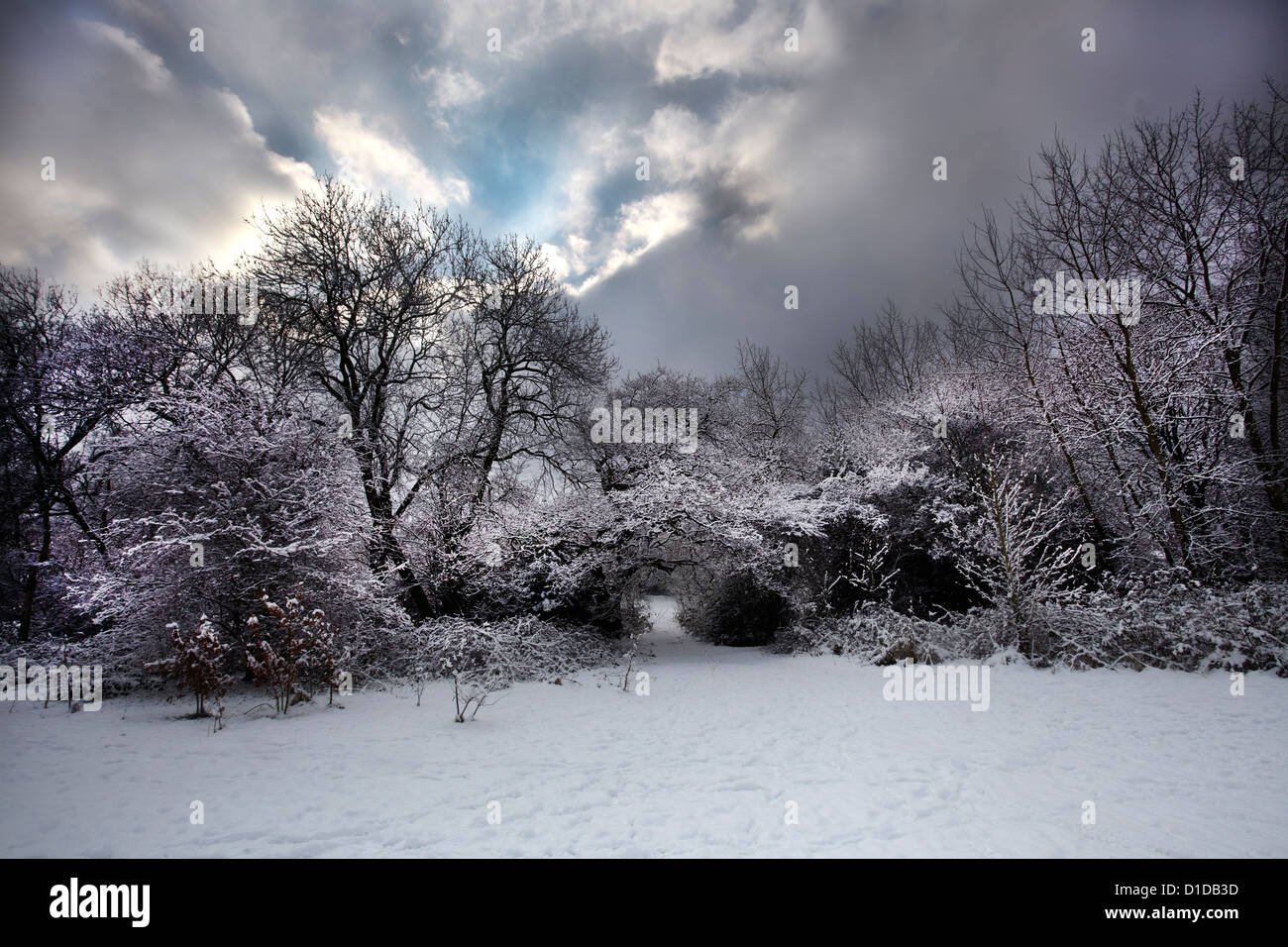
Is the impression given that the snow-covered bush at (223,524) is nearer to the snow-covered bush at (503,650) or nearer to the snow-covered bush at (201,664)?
the snow-covered bush at (201,664)

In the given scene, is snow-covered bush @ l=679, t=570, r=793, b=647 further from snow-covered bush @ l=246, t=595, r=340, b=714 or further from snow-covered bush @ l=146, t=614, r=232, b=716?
snow-covered bush @ l=146, t=614, r=232, b=716

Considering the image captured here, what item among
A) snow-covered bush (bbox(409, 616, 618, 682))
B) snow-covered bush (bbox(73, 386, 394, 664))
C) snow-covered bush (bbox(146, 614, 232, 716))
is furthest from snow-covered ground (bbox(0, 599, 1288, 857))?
snow-covered bush (bbox(409, 616, 618, 682))

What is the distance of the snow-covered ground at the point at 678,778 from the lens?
3518 millimetres

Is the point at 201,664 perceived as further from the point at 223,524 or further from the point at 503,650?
the point at 503,650

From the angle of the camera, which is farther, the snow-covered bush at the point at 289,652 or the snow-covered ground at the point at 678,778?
the snow-covered bush at the point at 289,652

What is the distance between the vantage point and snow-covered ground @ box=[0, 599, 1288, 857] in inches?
138

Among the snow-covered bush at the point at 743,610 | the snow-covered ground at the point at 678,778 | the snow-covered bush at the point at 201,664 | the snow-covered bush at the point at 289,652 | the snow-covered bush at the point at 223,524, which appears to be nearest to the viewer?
the snow-covered ground at the point at 678,778

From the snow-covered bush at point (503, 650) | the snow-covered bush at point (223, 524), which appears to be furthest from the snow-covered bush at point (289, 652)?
the snow-covered bush at point (503, 650)

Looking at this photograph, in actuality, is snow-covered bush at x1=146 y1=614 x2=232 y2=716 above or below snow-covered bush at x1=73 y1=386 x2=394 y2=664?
below

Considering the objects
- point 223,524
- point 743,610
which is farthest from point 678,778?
point 743,610

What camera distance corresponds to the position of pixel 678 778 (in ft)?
16.3

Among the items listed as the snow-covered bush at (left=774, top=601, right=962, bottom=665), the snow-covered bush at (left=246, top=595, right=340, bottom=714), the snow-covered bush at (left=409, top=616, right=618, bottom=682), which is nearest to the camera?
the snow-covered bush at (left=246, top=595, right=340, bottom=714)
